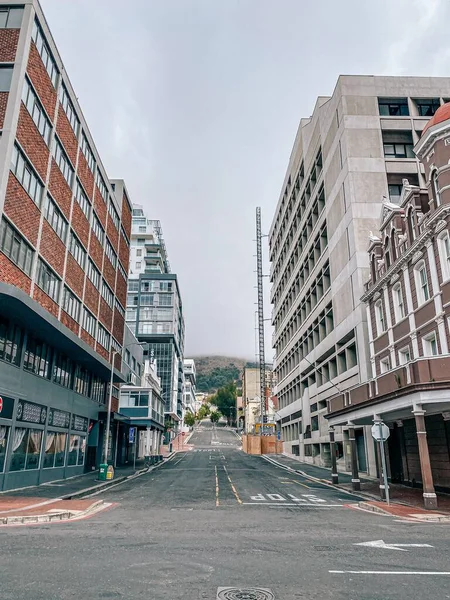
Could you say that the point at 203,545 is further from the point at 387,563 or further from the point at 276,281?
the point at 276,281

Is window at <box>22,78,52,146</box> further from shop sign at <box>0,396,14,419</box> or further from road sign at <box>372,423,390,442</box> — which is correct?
road sign at <box>372,423,390,442</box>

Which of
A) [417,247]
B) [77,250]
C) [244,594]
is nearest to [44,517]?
[244,594]

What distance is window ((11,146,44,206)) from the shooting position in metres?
22.6

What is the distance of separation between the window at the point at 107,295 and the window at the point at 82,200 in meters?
7.16

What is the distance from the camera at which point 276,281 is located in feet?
278

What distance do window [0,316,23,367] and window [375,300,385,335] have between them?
21853 mm

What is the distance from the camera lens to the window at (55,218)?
2709 cm

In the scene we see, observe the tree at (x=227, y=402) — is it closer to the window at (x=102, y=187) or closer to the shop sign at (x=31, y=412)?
the window at (x=102, y=187)

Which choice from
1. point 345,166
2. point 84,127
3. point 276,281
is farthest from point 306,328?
point 84,127

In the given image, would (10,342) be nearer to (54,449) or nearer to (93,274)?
(54,449)

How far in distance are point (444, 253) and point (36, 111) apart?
72.6 ft

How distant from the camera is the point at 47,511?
642 inches

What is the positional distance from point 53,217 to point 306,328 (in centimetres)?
3682

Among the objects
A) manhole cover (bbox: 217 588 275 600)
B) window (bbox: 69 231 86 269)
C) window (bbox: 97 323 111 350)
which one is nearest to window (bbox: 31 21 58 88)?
window (bbox: 69 231 86 269)
